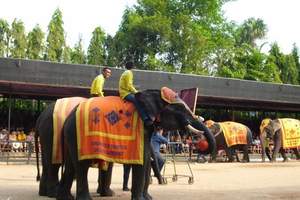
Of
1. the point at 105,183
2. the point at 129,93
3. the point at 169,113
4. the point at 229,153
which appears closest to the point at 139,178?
the point at 169,113

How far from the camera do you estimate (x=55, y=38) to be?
46.8 m

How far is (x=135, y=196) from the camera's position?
8.59 metres

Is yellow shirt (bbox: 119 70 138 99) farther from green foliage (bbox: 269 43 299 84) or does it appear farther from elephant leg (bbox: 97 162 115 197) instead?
green foliage (bbox: 269 43 299 84)

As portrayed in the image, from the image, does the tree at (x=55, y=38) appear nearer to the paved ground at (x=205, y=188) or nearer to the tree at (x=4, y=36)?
the tree at (x=4, y=36)

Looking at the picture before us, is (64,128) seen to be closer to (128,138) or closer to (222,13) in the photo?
(128,138)

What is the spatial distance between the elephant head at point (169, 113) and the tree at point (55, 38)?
37.3 meters

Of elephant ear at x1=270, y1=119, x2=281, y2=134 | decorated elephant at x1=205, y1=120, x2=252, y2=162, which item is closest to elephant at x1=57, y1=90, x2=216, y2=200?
decorated elephant at x1=205, y1=120, x2=252, y2=162

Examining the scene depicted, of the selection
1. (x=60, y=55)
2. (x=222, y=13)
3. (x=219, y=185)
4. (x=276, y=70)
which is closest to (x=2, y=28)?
(x=60, y=55)

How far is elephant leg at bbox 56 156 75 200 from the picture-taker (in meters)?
9.16

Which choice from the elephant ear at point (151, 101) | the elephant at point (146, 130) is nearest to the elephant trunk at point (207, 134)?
the elephant at point (146, 130)

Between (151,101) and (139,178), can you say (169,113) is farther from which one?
(139,178)

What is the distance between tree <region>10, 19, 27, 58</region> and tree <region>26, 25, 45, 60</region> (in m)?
0.54

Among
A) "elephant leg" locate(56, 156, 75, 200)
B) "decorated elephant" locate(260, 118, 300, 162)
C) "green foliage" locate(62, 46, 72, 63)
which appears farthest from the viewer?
"green foliage" locate(62, 46, 72, 63)

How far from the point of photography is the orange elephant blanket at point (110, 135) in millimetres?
8500
